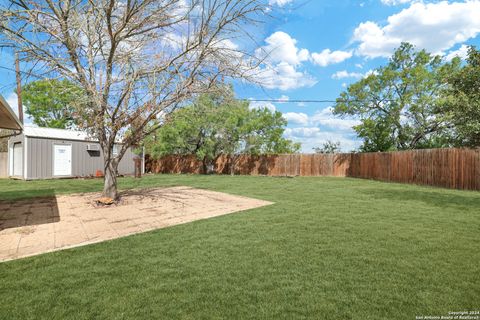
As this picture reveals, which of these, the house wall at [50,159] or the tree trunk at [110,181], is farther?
the house wall at [50,159]

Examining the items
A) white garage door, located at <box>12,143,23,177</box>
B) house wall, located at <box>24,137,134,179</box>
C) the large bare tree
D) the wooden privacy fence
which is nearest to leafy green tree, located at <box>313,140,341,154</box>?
the wooden privacy fence

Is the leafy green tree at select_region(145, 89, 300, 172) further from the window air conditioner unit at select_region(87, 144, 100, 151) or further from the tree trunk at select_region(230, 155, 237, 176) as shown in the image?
the window air conditioner unit at select_region(87, 144, 100, 151)

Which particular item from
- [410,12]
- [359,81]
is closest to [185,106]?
→ [410,12]

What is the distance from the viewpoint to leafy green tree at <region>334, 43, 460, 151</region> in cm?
1598

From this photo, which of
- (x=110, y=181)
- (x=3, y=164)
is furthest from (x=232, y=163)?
(x=3, y=164)

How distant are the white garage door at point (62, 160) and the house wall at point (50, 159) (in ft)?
0.48

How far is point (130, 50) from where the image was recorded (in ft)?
19.9

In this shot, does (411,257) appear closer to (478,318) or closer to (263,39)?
(478,318)

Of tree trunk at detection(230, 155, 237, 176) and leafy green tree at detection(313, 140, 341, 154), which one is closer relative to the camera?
tree trunk at detection(230, 155, 237, 176)

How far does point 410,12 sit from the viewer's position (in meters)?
10.9

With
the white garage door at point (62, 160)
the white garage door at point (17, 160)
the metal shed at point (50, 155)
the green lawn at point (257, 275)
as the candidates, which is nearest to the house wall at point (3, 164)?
the metal shed at point (50, 155)

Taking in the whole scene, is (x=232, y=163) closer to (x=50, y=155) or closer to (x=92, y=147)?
(x=92, y=147)

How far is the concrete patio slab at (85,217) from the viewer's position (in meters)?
3.39

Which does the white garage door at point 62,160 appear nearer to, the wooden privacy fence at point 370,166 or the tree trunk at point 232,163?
the wooden privacy fence at point 370,166
